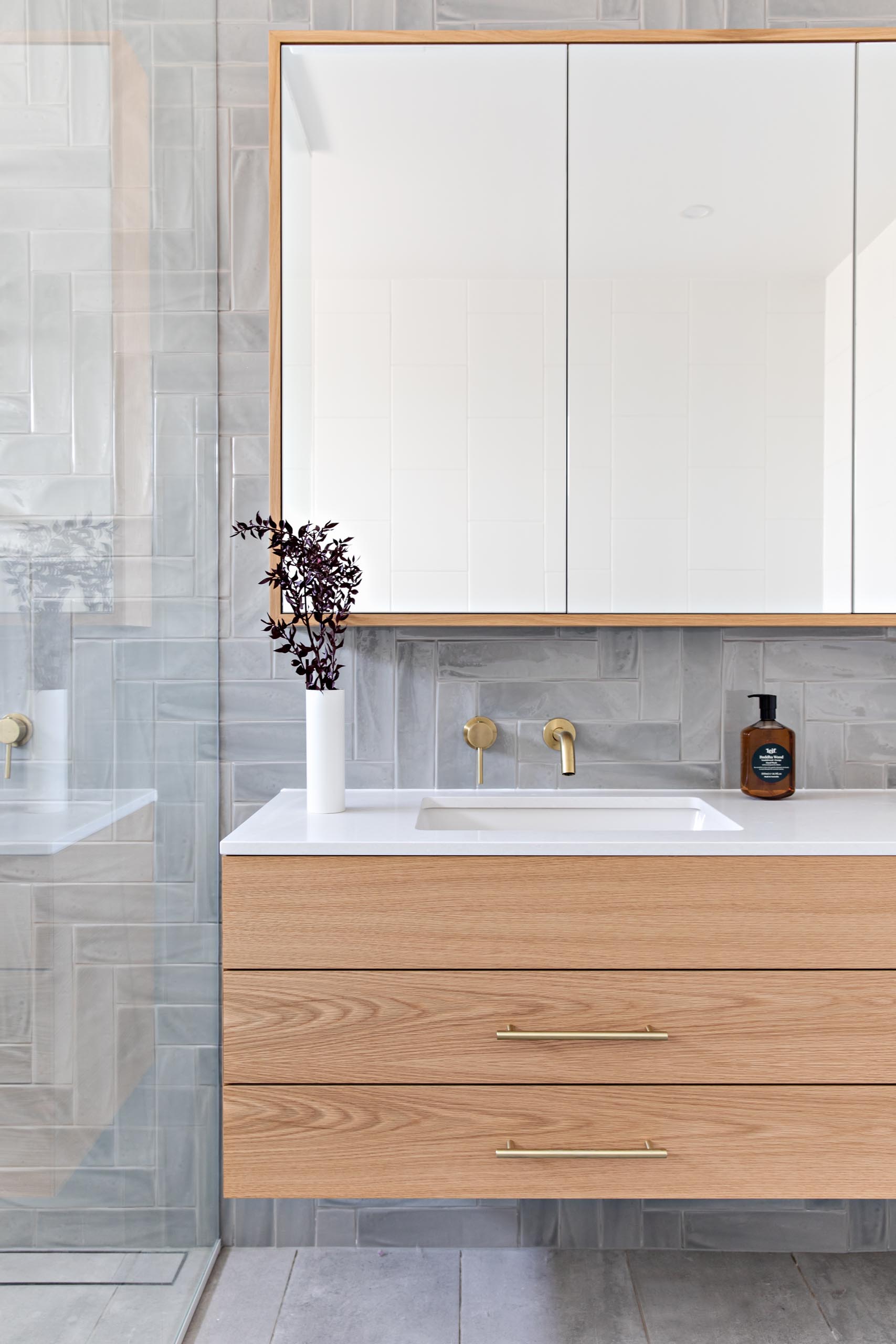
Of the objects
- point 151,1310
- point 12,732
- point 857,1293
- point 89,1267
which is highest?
point 12,732

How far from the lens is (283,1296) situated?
1494mm

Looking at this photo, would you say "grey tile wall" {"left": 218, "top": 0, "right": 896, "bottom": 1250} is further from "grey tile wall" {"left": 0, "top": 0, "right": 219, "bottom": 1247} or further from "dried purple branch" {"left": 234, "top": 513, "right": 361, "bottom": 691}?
"dried purple branch" {"left": 234, "top": 513, "right": 361, "bottom": 691}

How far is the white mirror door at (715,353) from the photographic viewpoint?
1.55 metres

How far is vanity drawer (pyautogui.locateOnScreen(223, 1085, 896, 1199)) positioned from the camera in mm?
1151

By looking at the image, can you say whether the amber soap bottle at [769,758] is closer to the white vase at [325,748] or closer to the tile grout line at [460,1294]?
the white vase at [325,748]

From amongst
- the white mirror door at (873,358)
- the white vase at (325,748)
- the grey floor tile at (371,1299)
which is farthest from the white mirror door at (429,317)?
the grey floor tile at (371,1299)

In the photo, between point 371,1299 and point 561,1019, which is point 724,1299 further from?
point 561,1019

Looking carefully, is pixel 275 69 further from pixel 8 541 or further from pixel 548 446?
pixel 8 541

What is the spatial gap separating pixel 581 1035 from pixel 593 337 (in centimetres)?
115

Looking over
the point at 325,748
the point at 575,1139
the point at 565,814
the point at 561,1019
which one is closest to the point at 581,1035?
the point at 561,1019

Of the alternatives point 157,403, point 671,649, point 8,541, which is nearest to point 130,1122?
point 8,541

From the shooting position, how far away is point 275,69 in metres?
1.54

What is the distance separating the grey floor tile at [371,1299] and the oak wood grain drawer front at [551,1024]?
1.91ft

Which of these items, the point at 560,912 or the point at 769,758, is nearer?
the point at 560,912
